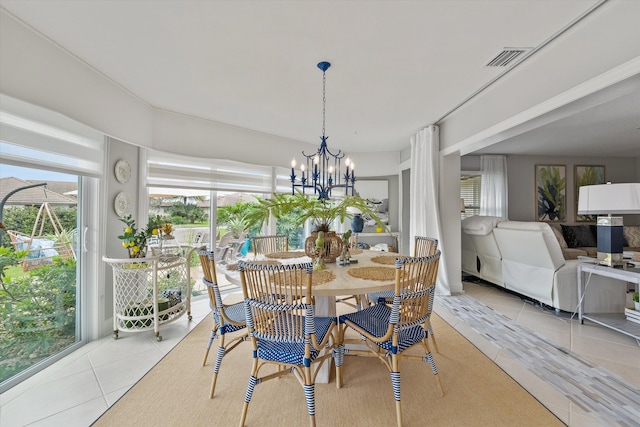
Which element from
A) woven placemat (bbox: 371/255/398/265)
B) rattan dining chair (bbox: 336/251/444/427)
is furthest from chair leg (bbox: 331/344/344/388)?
woven placemat (bbox: 371/255/398/265)

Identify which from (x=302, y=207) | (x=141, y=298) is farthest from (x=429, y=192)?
(x=141, y=298)

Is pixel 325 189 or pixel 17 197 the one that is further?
pixel 325 189

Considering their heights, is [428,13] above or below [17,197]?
above

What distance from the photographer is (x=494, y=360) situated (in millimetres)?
2252

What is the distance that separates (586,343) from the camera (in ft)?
8.18

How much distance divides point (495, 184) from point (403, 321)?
4903mm

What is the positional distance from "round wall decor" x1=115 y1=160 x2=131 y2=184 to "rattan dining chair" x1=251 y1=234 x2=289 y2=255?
4.93 feet

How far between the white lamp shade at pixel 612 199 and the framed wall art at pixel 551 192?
3.16m

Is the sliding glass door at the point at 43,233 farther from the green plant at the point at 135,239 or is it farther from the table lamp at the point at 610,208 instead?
the table lamp at the point at 610,208

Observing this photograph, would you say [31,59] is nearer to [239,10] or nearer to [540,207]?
[239,10]

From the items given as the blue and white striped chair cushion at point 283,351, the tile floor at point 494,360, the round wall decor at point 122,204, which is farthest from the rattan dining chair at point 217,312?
the round wall decor at point 122,204

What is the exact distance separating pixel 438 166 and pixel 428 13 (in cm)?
262

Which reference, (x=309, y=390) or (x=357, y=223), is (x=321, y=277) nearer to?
(x=309, y=390)

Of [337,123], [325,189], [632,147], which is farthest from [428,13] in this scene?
[632,147]
